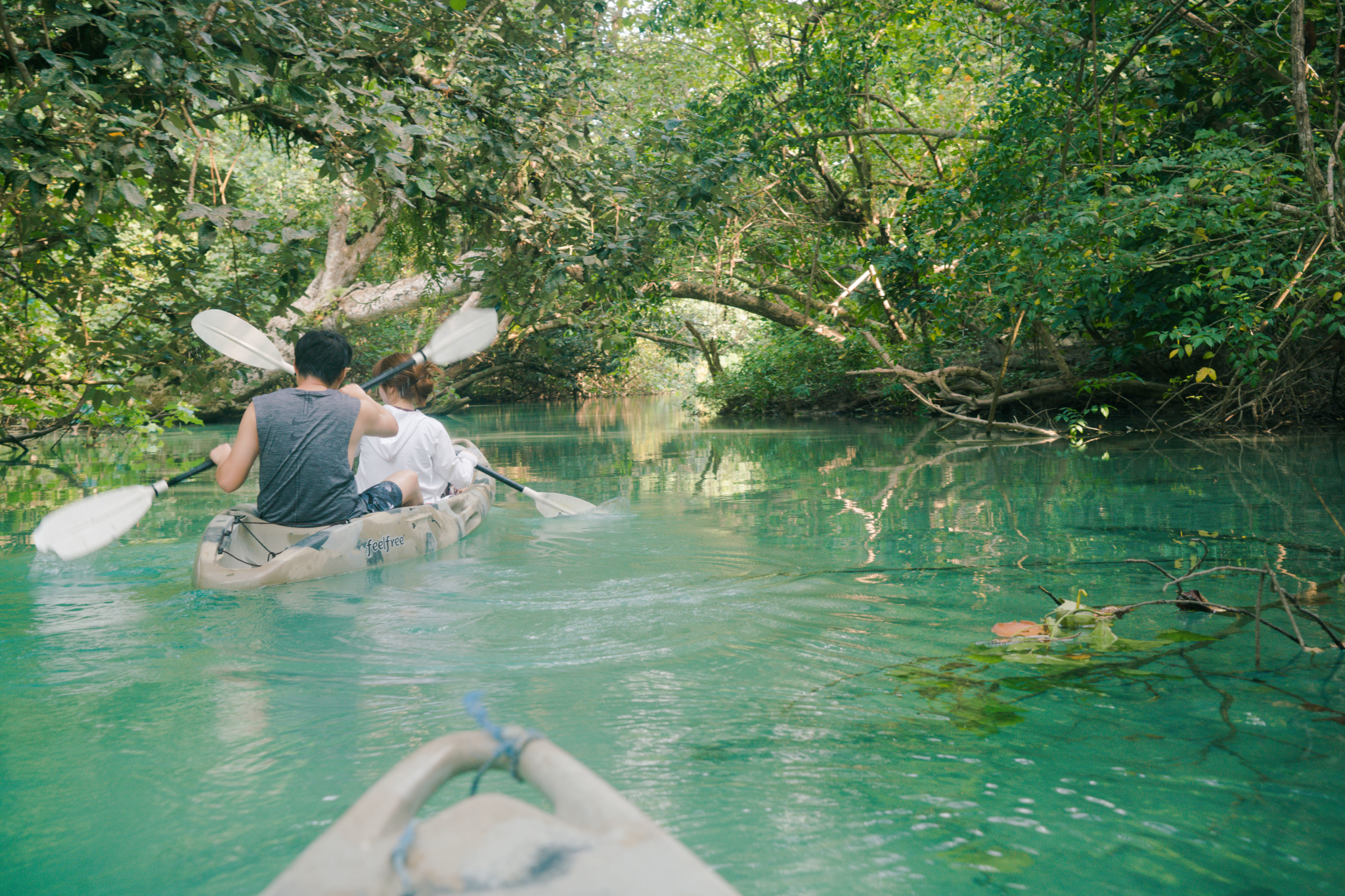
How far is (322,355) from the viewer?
16.3 ft

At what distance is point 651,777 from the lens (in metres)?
2.49

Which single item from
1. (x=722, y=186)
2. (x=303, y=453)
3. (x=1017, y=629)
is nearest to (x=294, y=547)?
(x=303, y=453)

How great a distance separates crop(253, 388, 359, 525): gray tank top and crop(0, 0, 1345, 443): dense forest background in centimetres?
95

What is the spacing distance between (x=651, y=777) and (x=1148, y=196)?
7332 mm

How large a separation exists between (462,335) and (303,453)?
5.70 feet

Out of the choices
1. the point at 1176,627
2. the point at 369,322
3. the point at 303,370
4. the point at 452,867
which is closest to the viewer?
the point at 452,867

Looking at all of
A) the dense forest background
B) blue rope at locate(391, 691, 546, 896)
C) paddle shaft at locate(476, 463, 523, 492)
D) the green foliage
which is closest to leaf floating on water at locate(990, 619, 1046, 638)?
blue rope at locate(391, 691, 546, 896)

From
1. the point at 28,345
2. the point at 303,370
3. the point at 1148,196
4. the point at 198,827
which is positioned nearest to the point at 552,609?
the point at 303,370

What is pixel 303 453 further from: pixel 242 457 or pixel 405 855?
pixel 405 855

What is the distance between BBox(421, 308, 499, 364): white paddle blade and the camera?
20.8 ft

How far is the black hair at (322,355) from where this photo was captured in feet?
16.3

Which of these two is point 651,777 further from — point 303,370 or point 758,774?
point 303,370

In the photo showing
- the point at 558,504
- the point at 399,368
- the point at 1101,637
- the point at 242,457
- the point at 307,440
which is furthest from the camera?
the point at 558,504

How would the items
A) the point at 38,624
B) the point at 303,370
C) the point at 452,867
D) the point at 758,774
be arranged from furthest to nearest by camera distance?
the point at 303,370
the point at 38,624
the point at 758,774
the point at 452,867
